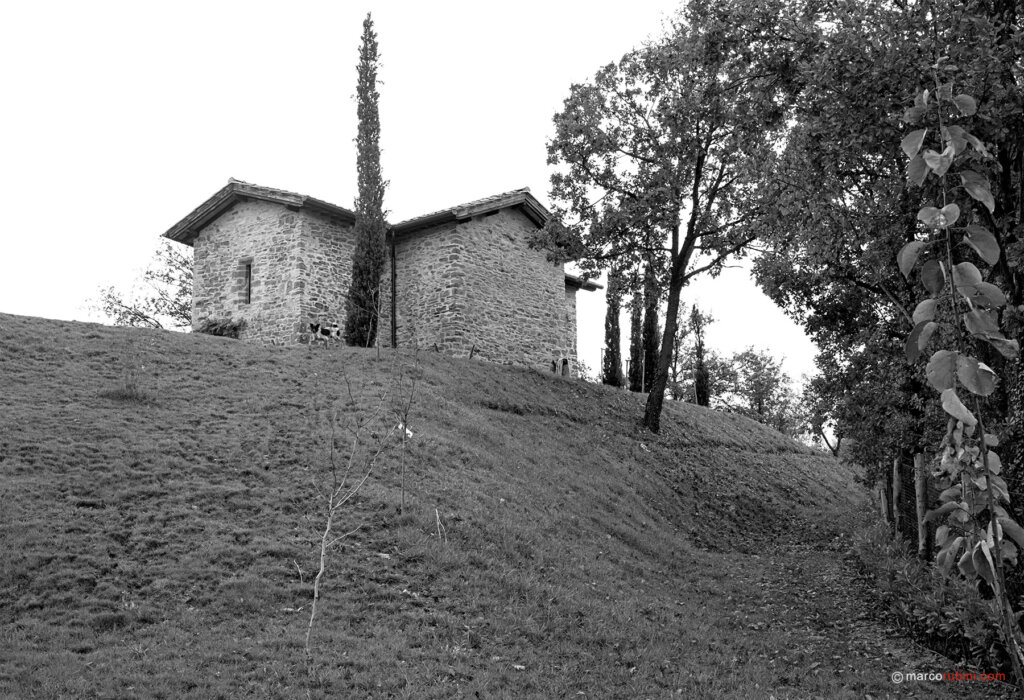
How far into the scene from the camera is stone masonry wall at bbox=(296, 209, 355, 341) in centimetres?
2361

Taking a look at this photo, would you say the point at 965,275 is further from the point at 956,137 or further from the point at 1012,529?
the point at 1012,529

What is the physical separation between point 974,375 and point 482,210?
24.2 m

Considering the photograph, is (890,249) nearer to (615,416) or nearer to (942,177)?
(942,177)

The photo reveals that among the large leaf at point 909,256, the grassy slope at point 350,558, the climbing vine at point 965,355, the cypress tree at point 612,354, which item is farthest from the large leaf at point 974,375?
the cypress tree at point 612,354

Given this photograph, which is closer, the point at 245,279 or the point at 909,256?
the point at 909,256

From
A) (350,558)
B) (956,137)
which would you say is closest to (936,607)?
(350,558)

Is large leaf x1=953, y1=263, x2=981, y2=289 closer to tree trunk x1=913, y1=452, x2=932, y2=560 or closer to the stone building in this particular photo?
tree trunk x1=913, y1=452, x2=932, y2=560

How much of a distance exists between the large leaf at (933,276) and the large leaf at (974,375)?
183mm

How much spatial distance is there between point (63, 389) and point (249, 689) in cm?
1009

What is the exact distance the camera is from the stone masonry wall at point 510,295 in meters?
25.0

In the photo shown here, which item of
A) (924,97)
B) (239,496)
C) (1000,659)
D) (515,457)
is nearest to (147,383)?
(239,496)

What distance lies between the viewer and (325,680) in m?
7.17

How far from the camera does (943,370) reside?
1.71 m

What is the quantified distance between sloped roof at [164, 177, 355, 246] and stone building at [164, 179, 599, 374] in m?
0.04
